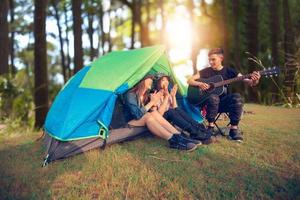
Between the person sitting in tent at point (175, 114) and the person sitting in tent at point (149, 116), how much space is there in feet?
0.42

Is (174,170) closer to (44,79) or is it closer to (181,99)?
(181,99)

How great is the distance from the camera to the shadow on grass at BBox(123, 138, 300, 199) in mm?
5574

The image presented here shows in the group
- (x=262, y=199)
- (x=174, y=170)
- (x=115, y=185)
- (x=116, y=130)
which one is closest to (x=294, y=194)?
(x=262, y=199)

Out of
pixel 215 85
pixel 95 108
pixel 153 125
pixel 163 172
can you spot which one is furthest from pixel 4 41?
pixel 163 172

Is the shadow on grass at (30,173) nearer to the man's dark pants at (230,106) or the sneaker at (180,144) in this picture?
the sneaker at (180,144)

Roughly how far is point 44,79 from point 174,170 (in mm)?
7427

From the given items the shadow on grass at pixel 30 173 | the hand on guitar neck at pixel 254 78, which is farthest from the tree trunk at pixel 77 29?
the hand on guitar neck at pixel 254 78

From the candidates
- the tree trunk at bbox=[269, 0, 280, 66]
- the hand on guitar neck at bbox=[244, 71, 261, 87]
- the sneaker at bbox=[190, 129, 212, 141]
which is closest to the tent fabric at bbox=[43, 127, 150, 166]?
the sneaker at bbox=[190, 129, 212, 141]

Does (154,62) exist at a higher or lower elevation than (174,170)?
higher

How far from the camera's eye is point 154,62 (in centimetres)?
798

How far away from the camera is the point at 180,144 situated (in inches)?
271

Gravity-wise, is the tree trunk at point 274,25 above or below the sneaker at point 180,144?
above

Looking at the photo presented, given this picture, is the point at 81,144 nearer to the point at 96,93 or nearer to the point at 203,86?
the point at 96,93

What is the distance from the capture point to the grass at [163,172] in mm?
5637
